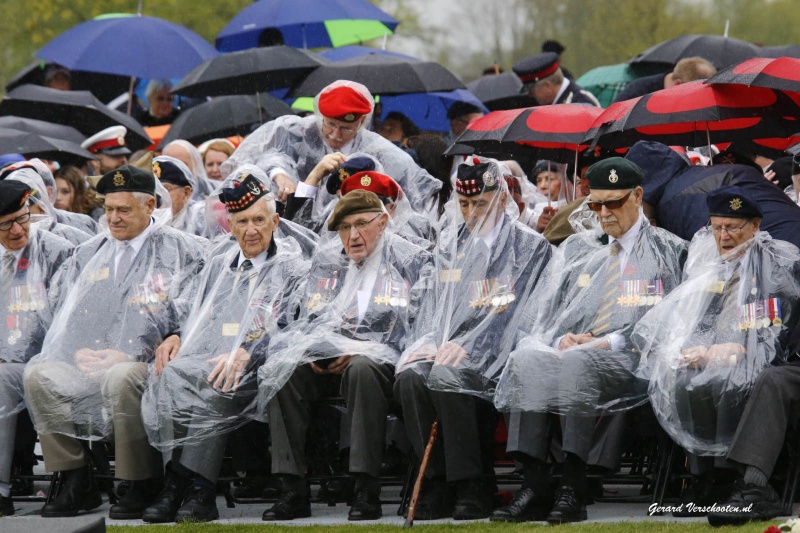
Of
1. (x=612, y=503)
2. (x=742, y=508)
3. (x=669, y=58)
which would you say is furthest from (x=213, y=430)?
(x=669, y=58)

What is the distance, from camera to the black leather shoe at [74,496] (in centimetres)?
812

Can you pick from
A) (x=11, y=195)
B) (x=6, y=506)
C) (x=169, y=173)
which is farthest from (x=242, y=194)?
(x=6, y=506)

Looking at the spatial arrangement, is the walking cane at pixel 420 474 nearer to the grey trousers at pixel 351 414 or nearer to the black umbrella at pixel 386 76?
the grey trousers at pixel 351 414

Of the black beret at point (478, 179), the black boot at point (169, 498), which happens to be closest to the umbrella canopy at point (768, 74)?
the black beret at point (478, 179)

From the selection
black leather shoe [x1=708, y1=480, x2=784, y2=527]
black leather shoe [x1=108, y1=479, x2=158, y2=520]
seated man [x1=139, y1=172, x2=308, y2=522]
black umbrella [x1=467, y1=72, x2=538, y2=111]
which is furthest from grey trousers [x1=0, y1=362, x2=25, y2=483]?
black umbrella [x1=467, y1=72, x2=538, y2=111]

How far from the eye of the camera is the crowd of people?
7.11m

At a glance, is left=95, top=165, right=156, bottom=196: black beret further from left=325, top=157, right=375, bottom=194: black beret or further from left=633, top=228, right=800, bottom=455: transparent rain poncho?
left=633, top=228, right=800, bottom=455: transparent rain poncho

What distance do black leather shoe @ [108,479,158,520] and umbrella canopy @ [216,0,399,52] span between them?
6.02 meters

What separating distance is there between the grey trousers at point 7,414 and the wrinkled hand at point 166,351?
0.93 m

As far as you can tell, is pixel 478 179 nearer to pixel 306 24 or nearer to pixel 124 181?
pixel 124 181

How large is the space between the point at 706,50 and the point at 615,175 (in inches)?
223

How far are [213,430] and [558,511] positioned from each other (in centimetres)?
201

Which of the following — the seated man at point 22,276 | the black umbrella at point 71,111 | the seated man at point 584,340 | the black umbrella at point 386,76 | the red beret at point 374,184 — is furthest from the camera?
the black umbrella at point 71,111

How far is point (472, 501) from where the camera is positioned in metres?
7.46
